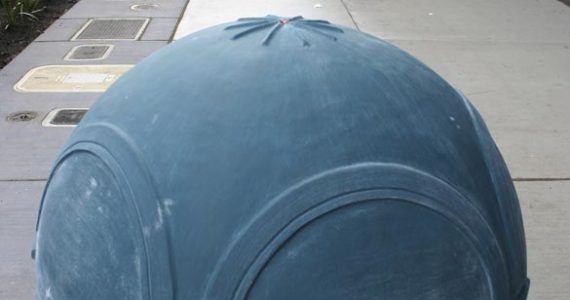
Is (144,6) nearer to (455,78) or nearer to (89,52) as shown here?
(89,52)

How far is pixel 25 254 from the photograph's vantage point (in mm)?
3744

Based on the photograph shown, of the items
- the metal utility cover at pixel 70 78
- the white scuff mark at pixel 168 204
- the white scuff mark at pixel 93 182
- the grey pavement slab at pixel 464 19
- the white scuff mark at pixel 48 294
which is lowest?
the grey pavement slab at pixel 464 19

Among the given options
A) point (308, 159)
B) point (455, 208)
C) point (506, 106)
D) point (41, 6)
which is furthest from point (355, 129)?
point (41, 6)

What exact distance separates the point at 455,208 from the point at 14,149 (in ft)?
13.1

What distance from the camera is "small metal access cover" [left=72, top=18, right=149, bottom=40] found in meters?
7.63

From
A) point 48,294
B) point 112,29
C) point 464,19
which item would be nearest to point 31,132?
point 112,29

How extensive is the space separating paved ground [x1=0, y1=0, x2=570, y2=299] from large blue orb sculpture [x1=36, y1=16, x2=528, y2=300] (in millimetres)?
1955

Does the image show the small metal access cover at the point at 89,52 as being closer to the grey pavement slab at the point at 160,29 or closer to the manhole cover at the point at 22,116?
the grey pavement slab at the point at 160,29

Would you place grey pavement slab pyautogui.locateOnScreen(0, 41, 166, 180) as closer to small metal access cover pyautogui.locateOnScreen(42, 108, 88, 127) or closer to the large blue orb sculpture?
small metal access cover pyautogui.locateOnScreen(42, 108, 88, 127)

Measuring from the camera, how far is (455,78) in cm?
629

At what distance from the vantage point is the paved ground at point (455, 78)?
13.0ft

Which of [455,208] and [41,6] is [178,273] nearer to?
[455,208]

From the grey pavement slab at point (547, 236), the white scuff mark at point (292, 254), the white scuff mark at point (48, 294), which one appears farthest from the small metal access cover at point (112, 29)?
the white scuff mark at point (292, 254)

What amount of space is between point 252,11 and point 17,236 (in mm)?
4902
